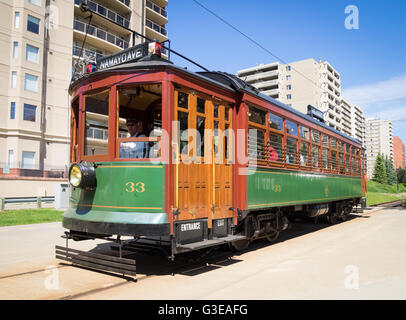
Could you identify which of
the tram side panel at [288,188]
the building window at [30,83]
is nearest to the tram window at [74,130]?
the tram side panel at [288,188]

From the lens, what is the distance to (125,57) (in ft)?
19.9

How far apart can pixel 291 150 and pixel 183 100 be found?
13.9 feet

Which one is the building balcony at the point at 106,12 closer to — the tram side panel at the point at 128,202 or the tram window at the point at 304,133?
the tram window at the point at 304,133

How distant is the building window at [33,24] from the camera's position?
27.6 meters

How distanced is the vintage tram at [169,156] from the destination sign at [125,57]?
2 centimetres

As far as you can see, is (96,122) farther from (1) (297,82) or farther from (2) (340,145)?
(1) (297,82)

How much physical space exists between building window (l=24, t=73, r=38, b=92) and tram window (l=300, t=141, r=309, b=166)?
24.1m

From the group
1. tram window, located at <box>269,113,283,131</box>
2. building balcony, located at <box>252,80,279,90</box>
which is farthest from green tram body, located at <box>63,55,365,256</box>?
building balcony, located at <box>252,80,279,90</box>

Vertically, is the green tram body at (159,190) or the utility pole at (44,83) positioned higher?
the utility pole at (44,83)

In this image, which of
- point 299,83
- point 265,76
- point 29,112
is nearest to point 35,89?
point 29,112

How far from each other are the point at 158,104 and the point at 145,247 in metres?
2.51
